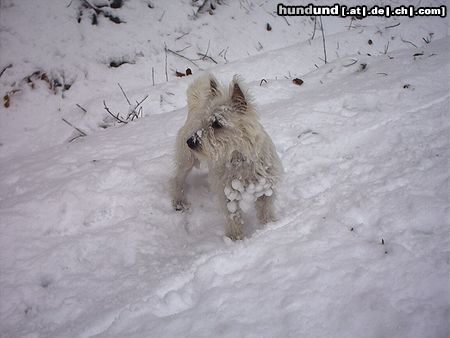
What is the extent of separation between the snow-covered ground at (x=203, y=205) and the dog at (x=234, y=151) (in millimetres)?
310

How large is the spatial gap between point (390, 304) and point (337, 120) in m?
3.04

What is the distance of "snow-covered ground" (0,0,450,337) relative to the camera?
76.8 inches

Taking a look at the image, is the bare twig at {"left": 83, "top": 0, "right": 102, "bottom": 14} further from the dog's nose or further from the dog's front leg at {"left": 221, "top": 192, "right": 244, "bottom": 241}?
the dog's front leg at {"left": 221, "top": 192, "right": 244, "bottom": 241}

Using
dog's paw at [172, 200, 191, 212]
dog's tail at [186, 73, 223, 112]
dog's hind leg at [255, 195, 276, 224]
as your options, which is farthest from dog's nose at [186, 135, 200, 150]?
dog's paw at [172, 200, 191, 212]

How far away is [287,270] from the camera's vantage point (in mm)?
2221

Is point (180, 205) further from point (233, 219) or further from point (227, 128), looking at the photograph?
point (227, 128)

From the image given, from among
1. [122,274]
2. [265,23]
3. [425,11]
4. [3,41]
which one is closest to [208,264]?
[122,274]

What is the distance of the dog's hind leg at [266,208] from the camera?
10.3ft

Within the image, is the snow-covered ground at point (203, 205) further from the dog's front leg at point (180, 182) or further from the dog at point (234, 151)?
the dog at point (234, 151)

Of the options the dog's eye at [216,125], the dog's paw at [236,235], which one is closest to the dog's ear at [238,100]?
the dog's eye at [216,125]

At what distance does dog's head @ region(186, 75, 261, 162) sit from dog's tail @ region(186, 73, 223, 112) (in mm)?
147

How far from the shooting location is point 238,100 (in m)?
2.93

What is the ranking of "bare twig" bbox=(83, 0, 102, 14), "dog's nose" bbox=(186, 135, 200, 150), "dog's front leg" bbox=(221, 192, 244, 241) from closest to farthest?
"dog's nose" bbox=(186, 135, 200, 150), "dog's front leg" bbox=(221, 192, 244, 241), "bare twig" bbox=(83, 0, 102, 14)

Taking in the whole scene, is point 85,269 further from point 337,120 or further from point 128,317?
point 337,120
